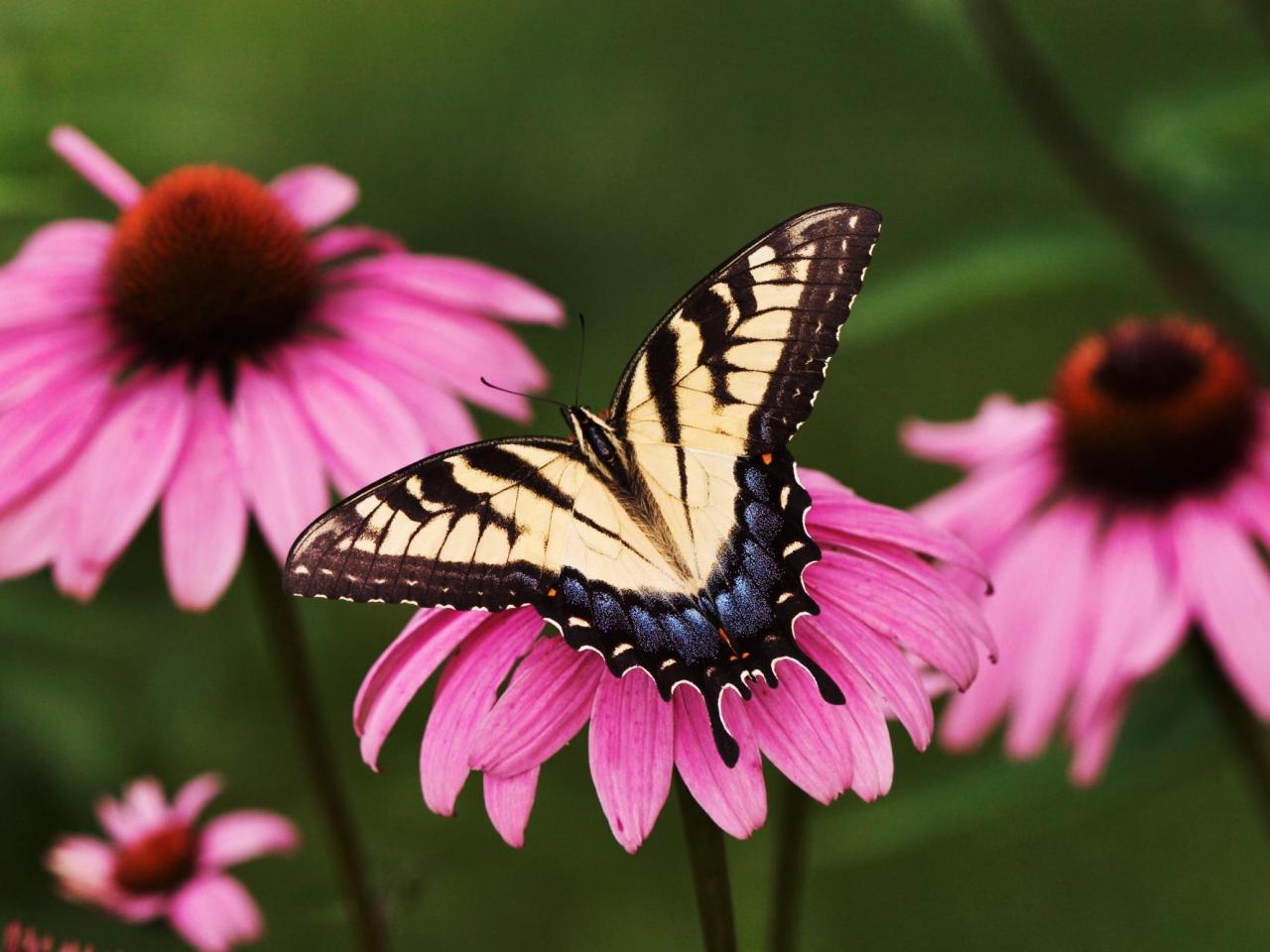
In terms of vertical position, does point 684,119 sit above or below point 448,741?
above

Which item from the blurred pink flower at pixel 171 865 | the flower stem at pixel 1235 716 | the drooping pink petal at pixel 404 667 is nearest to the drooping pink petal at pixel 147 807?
the blurred pink flower at pixel 171 865

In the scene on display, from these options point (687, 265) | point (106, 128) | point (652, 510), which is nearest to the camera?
point (652, 510)

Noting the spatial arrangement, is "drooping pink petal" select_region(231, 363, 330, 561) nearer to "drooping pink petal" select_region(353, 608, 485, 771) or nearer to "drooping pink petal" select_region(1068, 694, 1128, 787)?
"drooping pink petal" select_region(353, 608, 485, 771)

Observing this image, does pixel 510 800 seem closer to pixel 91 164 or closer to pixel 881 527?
pixel 881 527

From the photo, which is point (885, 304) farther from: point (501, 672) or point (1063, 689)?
point (501, 672)

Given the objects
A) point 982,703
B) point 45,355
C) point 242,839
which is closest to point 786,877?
point 982,703

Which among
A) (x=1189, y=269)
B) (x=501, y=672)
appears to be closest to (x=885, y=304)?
(x=1189, y=269)

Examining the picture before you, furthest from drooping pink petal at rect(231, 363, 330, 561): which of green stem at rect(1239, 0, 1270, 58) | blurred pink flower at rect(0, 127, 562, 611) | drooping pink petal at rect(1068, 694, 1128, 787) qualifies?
green stem at rect(1239, 0, 1270, 58)
